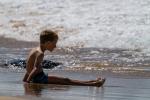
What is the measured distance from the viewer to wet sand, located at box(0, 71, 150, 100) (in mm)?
5969

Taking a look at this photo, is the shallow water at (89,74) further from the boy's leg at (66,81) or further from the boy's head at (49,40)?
the boy's head at (49,40)

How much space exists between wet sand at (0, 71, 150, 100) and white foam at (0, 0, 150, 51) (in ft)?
15.0

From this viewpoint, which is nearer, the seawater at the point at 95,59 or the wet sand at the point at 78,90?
the wet sand at the point at 78,90

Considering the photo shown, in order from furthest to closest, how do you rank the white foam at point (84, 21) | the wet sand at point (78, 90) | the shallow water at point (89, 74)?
the white foam at point (84, 21) → the shallow water at point (89, 74) → the wet sand at point (78, 90)

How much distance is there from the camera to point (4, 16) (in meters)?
17.7

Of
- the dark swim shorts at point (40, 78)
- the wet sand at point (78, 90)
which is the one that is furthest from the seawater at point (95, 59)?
the dark swim shorts at point (40, 78)

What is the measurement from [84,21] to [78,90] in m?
9.25

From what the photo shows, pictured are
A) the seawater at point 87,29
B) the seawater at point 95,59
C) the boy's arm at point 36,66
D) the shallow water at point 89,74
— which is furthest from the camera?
the seawater at point 87,29

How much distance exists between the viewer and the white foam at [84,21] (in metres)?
13.9

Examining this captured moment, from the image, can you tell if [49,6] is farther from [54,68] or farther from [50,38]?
[50,38]

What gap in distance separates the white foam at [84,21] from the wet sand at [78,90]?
15.0 ft

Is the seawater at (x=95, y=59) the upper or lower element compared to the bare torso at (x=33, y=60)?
lower

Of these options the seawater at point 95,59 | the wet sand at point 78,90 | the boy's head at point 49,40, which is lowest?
the seawater at point 95,59

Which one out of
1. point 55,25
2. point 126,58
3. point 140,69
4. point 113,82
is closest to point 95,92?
point 113,82
